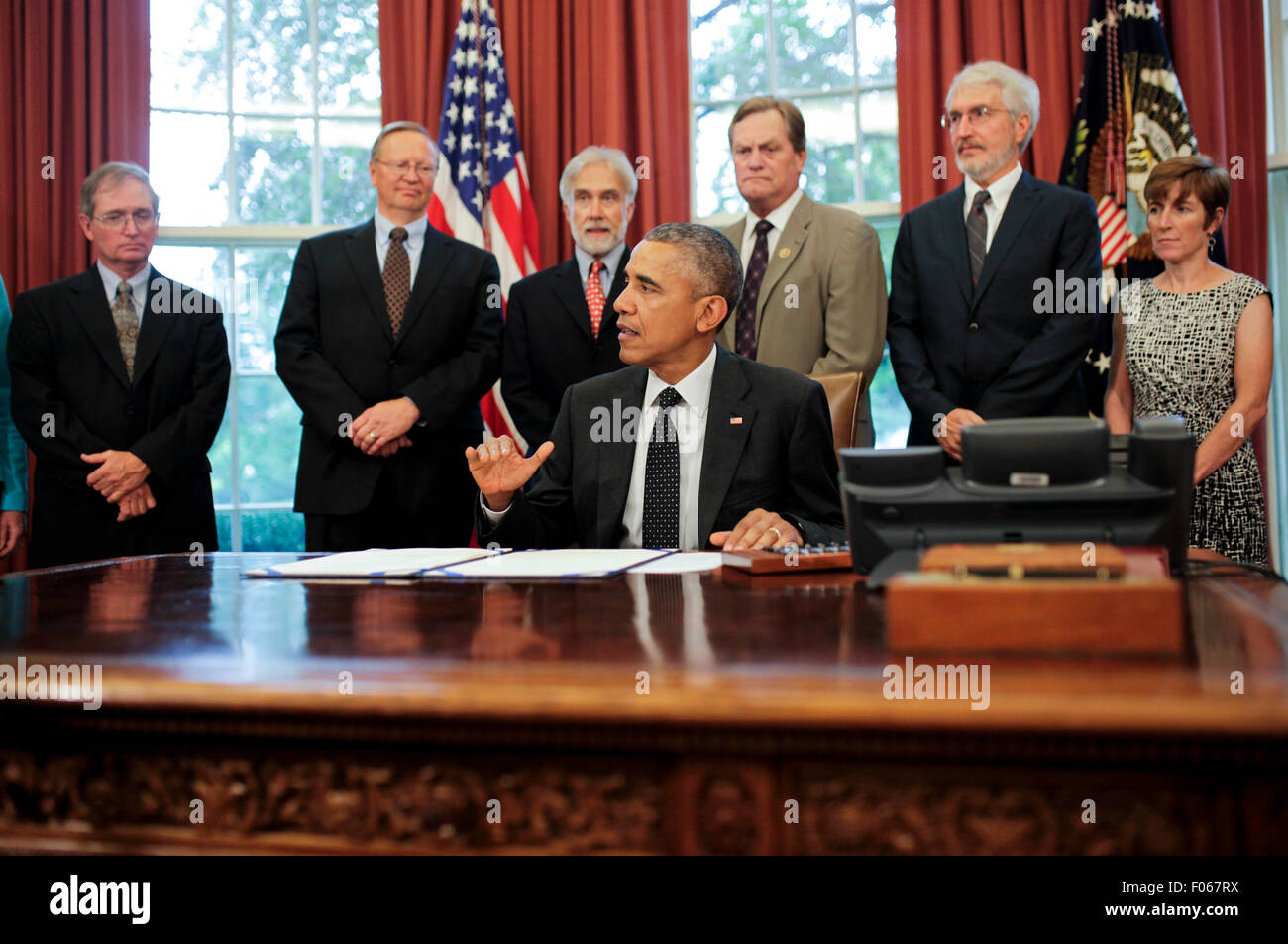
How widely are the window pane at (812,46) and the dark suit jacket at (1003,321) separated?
213 cm

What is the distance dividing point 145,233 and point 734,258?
2299 millimetres

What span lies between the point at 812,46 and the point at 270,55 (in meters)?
2.80

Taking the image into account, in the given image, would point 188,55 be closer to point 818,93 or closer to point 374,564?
point 818,93

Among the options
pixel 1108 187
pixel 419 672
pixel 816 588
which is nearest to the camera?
pixel 419 672

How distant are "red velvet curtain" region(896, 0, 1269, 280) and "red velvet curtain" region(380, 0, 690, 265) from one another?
107 cm

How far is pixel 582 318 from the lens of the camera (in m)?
3.69

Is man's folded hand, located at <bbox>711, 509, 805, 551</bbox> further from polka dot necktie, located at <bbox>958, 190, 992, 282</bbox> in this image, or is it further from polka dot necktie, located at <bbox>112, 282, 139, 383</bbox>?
polka dot necktie, located at <bbox>112, 282, 139, 383</bbox>

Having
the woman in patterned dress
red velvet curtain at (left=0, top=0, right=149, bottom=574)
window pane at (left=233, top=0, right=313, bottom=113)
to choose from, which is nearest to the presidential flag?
the woman in patterned dress

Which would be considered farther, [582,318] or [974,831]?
[582,318]

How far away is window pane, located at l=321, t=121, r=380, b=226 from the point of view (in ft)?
18.4

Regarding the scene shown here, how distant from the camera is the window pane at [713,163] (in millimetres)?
5375
